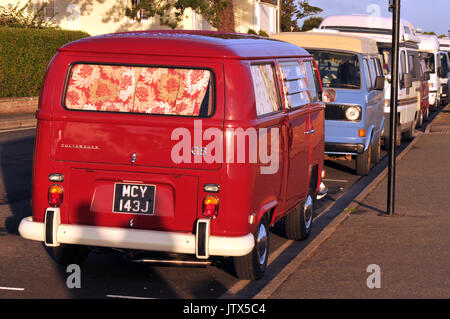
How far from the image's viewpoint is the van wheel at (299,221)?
352 inches

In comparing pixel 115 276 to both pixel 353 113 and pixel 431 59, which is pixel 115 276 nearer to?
pixel 353 113

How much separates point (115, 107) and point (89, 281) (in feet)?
5.17

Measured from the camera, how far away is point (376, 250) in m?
8.44

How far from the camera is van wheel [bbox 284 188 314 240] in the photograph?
29.3 ft

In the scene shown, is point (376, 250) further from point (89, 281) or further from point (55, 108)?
point (55, 108)

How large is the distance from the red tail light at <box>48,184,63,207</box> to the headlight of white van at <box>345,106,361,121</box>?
817 cm

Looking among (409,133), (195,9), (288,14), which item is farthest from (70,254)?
(288,14)

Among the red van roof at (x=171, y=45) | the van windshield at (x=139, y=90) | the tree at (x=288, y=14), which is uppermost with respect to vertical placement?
the red van roof at (x=171, y=45)

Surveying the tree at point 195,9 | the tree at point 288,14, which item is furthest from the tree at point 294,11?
the tree at point 195,9

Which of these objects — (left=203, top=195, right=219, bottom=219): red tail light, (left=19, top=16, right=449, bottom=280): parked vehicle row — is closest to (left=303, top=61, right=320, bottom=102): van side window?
(left=19, top=16, right=449, bottom=280): parked vehicle row

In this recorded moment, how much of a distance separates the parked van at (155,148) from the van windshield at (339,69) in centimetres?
751

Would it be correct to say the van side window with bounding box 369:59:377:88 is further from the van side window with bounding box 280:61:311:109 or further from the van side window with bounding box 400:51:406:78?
the van side window with bounding box 280:61:311:109

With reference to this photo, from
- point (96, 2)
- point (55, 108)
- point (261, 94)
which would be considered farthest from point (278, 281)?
point (96, 2)

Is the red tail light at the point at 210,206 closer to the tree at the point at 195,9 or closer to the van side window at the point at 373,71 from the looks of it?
the van side window at the point at 373,71
